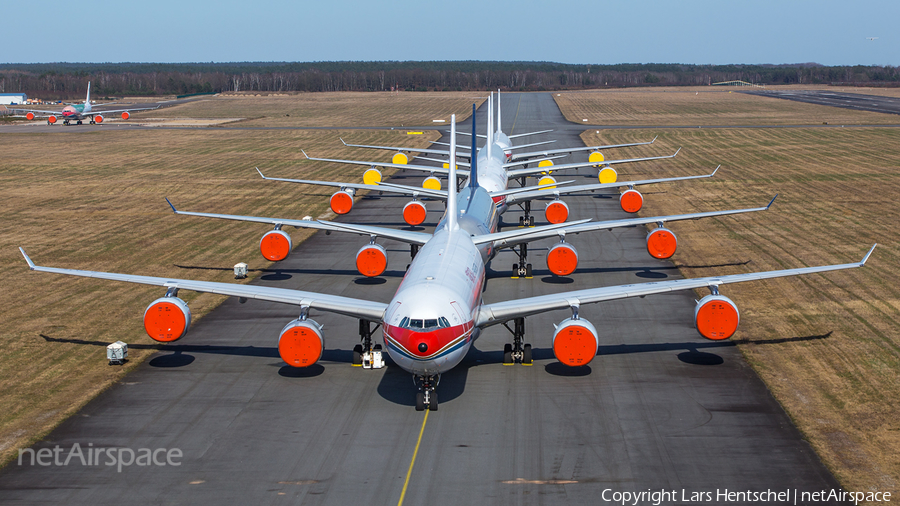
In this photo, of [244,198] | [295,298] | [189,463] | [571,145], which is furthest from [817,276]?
[571,145]

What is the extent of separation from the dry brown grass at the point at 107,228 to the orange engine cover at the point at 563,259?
1817cm

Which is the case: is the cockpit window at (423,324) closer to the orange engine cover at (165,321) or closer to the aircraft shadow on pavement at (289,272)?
the orange engine cover at (165,321)

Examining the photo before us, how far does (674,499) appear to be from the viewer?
21.3 meters

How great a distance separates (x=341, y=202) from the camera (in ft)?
199

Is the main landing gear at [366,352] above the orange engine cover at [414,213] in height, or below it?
below

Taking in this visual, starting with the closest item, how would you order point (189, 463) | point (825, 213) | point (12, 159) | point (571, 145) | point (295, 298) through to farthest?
point (189, 463) < point (295, 298) < point (825, 213) < point (12, 159) < point (571, 145)

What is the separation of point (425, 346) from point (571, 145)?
9014 cm

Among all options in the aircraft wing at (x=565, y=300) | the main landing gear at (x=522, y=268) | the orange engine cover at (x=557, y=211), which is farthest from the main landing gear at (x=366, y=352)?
the orange engine cover at (x=557, y=211)

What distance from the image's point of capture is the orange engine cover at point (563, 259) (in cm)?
4075

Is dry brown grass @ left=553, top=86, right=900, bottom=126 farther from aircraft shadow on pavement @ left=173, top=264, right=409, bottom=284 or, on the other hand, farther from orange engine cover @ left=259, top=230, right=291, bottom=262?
orange engine cover @ left=259, top=230, right=291, bottom=262

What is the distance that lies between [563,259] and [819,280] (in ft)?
50.1

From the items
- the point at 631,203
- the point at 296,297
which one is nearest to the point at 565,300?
the point at 296,297

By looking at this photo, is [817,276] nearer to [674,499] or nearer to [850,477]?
[850,477]

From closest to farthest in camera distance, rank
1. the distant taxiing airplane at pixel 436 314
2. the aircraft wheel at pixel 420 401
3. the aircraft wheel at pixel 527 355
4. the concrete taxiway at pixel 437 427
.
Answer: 1. the concrete taxiway at pixel 437 427
2. the distant taxiing airplane at pixel 436 314
3. the aircraft wheel at pixel 420 401
4. the aircraft wheel at pixel 527 355
